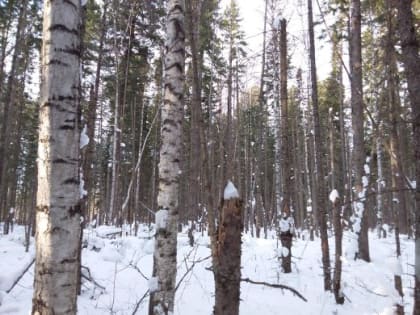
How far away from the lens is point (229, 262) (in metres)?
2.31

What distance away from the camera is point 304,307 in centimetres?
593

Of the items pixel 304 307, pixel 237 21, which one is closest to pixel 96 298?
pixel 304 307

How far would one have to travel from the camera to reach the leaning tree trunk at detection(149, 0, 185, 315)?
3670mm

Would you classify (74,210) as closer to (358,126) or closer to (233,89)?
(358,126)

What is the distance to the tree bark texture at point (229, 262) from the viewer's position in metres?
2.31

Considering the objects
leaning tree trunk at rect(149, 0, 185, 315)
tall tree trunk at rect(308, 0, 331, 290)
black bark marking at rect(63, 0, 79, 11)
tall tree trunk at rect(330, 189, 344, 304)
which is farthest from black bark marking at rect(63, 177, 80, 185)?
tall tree trunk at rect(308, 0, 331, 290)

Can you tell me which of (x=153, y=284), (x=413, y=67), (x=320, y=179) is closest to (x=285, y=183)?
(x=320, y=179)

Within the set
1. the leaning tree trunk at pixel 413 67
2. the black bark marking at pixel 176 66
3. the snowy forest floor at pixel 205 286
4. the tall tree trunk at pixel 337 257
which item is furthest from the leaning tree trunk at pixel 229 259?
the tall tree trunk at pixel 337 257

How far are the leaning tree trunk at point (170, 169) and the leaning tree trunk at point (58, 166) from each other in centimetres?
198

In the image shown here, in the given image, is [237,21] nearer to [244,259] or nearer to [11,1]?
[11,1]

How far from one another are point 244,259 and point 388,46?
21.9ft

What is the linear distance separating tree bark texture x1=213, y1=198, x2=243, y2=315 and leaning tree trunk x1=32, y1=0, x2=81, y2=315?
3.23 feet

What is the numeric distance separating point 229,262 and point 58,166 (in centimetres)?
130

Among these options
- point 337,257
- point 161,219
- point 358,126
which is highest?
point 358,126
